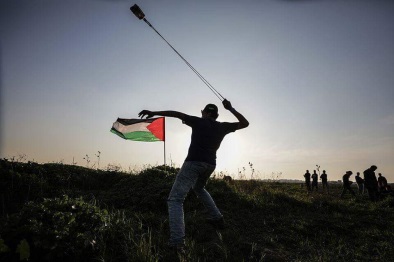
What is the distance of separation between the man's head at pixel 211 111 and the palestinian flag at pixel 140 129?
163 inches

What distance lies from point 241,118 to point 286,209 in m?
4.48

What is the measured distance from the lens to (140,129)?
9320mm

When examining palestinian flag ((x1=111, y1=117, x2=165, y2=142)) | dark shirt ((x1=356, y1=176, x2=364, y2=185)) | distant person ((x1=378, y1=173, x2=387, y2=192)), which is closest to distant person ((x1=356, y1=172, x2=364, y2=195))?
dark shirt ((x1=356, y1=176, x2=364, y2=185))

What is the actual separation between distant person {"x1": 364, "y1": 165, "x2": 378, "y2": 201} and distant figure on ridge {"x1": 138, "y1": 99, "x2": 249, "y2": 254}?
1156 centimetres

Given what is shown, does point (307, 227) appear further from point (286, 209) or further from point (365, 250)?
point (286, 209)

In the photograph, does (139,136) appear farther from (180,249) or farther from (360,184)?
(360,184)

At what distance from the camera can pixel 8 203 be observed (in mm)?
7215

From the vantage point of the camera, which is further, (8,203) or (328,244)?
(8,203)

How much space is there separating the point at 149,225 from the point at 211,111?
2.32 meters

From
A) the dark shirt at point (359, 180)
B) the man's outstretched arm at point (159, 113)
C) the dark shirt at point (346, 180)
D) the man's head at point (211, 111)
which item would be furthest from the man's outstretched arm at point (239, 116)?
the dark shirt at point (359, 180)

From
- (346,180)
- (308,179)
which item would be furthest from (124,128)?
(308,179)

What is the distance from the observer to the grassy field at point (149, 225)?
3.26 m

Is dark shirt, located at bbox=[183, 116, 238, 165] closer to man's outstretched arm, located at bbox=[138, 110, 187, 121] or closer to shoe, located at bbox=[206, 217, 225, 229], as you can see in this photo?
man's outstretched arm, located at bbox=[138, 110, 187, 121]

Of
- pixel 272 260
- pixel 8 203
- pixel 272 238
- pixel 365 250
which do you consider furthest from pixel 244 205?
pixel 8 203
